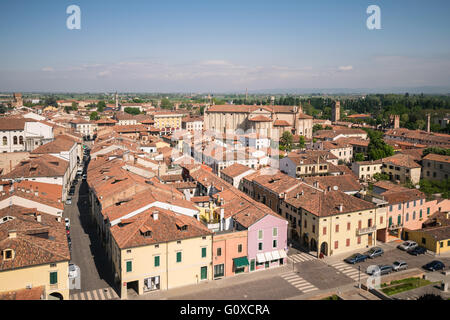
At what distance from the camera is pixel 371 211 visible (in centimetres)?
3006

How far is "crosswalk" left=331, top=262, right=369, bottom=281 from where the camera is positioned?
2500cm

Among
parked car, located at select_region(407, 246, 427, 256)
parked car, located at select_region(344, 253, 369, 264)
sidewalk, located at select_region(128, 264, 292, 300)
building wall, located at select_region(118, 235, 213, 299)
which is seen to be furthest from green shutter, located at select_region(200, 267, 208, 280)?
parked car, located at select_region(407, 246, 427, 256)

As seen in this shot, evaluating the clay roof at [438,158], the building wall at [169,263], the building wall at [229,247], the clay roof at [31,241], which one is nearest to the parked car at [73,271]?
the clay roof at [31,241]

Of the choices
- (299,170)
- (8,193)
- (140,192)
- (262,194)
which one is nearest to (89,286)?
(140,192)

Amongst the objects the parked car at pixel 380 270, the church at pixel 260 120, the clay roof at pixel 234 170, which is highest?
the church at pixel 260 120

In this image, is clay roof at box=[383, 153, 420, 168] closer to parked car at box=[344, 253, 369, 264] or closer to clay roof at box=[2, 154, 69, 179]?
parked car at box=[344, 253, 369, 264]

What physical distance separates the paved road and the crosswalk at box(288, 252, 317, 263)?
12.8 metres

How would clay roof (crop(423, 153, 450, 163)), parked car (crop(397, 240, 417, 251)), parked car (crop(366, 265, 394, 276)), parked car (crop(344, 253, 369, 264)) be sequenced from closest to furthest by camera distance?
parked car (crop(366, 265, 394, 276)) < parked car (crop(344, 253, 369, 264)) < parked car (crop(397, 240, 417, 251)) < clay roof (crop(423, 153, 450, 163))

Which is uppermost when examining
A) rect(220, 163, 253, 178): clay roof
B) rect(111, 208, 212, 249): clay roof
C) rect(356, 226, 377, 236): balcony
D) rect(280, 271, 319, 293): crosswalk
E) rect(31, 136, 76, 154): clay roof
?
rect(31, 136, 76, 154): clay roof

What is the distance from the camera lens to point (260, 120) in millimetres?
81312

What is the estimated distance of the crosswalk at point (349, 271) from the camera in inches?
984

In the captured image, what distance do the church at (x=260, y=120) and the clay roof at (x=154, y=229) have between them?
5835cm

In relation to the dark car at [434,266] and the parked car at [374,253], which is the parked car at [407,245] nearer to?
the parked car at [374,253]
